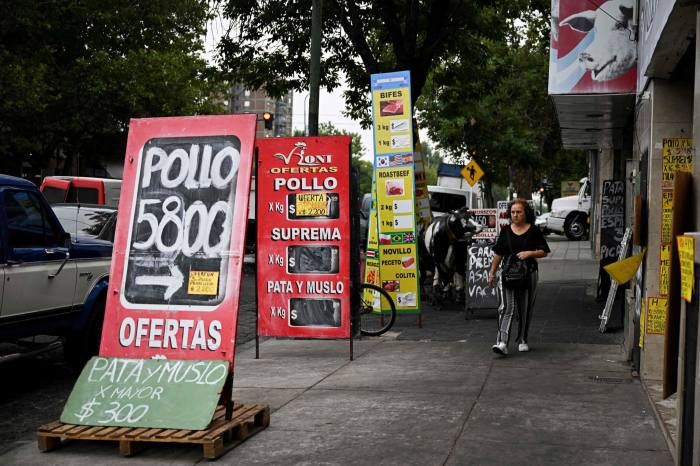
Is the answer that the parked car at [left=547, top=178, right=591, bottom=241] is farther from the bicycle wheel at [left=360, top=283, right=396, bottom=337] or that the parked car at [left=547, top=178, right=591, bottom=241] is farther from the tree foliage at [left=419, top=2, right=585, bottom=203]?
the bicycle wheel at [left=360, top=283, right=396, bottom=337]

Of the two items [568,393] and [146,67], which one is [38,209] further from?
[146,67]

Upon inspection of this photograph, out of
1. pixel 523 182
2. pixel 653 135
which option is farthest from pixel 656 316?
pixel 523 182

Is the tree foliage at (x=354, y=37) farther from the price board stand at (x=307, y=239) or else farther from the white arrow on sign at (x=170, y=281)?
the white arrow on sign at (x=170, y=281)

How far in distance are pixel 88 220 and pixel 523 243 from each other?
6.08 metres

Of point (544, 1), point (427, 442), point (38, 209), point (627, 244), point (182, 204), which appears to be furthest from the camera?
point (544, 1)

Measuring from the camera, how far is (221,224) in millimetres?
6703

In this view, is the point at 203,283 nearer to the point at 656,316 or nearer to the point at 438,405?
the point at 438,405

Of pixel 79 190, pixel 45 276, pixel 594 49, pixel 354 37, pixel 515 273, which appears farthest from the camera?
pixel 79 190

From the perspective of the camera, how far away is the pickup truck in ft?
26.7

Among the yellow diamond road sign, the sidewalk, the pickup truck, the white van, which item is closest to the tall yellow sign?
the sidewalk

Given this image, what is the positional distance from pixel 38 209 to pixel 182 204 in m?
2.60

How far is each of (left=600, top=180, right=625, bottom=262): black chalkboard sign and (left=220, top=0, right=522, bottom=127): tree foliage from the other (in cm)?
522

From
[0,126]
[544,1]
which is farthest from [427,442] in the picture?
[0,126]

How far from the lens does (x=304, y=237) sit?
33.0ft
